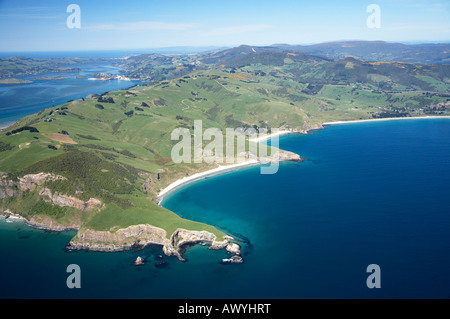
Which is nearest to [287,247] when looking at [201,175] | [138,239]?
[138,239]

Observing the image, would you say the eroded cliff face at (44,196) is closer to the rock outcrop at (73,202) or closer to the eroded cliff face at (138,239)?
the rock outcrop at (73,202)

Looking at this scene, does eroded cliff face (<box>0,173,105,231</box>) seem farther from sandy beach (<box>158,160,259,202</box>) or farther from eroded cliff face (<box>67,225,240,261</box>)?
sandy beach (<box>158,160,259,202</box>)

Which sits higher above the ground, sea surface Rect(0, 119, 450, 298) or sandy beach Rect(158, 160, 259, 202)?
sandy beach Rect(158, 160, 259, 202)

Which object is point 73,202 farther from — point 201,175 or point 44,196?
point 201,175

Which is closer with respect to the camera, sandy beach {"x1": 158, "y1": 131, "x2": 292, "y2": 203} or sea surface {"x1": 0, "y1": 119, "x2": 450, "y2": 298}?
sea surface {"x1": 0, "y1": 119, "x2": 450, "y2": 298}

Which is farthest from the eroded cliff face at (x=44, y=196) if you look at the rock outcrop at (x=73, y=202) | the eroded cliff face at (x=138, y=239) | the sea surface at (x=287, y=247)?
the eroded cliff face at (x=138, y=239)

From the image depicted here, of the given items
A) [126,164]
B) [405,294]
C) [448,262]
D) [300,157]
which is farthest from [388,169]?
[126,164]

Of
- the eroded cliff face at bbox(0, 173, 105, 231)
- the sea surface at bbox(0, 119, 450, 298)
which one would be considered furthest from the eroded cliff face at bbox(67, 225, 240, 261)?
the eroded cliff face at bbox(0, 173, 105, 231)

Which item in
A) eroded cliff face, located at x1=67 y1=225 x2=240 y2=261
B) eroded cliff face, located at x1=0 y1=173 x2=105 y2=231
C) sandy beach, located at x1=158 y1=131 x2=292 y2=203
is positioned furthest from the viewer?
sandy beach, located at x1=158 y1=131 x2=292 y2=203
